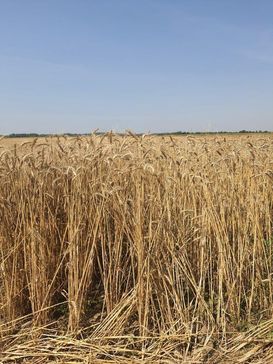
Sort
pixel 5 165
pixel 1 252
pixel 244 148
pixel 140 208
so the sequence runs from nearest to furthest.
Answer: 1. pixel 140 208
2. pixel 1 252
3. pixel 5 165
4. pixel 244 148

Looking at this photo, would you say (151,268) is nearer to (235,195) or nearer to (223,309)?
(223,309)

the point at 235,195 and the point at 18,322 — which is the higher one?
the point at 235,195

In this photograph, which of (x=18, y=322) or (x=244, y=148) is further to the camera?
(x=244, y=148)

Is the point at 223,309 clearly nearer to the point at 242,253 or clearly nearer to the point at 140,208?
the point at 242,253

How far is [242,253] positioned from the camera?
2.99 meters

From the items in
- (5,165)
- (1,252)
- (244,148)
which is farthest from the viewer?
(244,148)

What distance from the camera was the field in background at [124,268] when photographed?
2.71 m

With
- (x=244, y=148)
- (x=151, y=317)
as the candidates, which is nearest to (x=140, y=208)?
(x=151, y=317)

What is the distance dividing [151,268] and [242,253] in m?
0.64

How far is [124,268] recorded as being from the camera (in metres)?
2.99

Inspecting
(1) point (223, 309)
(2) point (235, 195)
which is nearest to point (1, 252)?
(1) point (223, 309)

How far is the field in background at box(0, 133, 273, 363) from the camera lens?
2715 millimetres

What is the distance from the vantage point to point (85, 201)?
3031 millimetres

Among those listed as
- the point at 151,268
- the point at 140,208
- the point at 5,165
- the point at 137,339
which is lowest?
the point at 137,339
